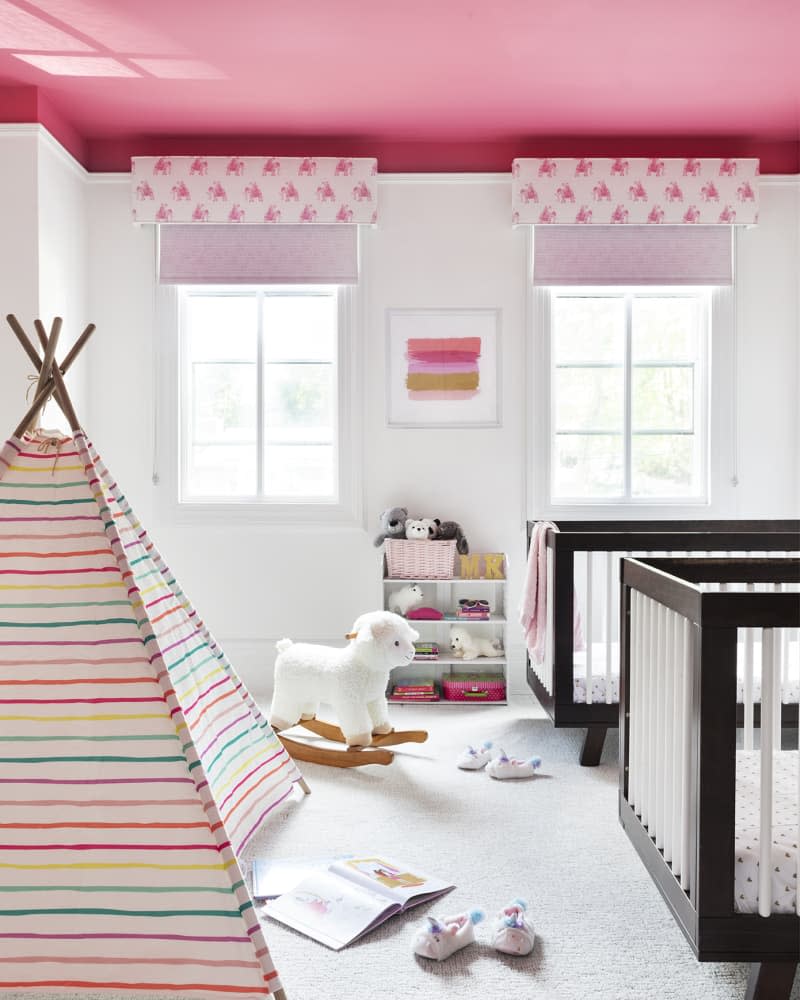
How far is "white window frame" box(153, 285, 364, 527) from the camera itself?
13.3ft

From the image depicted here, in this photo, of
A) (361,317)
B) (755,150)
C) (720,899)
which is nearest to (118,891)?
(720,899)

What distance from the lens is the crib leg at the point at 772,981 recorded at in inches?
59.9

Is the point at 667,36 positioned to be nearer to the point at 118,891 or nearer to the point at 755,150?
the point at 755,150

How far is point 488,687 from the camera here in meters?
3.85

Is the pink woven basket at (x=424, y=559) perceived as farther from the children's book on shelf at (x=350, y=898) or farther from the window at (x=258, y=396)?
the children's book on shelf at (x=350, y=898)

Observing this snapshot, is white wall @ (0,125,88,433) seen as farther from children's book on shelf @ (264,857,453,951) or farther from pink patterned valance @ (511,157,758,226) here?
children's book on shelf @ (264,857,453,951)

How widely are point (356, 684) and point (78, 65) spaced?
2.42 metres

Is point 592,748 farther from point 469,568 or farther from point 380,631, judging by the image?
point 469,568

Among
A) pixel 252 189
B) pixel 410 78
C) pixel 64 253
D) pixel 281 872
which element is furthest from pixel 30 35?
pixel 281 872

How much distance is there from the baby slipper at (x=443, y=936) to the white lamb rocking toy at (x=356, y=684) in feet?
3.63

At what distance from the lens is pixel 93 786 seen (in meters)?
1.71

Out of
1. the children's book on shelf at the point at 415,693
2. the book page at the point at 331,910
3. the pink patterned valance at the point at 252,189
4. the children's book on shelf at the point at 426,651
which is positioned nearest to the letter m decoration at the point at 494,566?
the children's book on shelf at the point at 426,651

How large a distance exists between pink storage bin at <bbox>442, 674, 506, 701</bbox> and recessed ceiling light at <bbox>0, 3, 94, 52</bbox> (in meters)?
2.80

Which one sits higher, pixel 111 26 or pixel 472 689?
pixel 111 26
